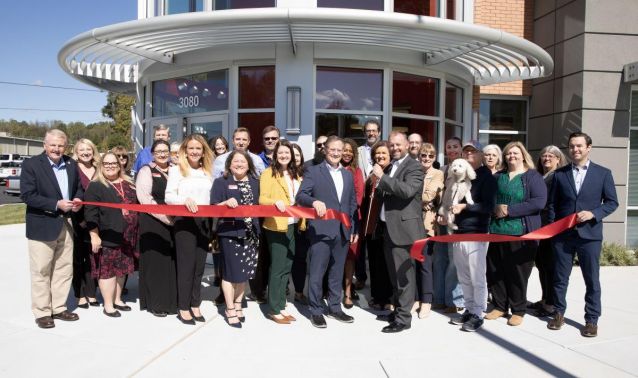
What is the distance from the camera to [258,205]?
502cm

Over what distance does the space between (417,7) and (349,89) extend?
2.29m

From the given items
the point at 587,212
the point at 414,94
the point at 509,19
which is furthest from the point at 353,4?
the point at 587,212

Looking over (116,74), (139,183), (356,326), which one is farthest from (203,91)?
(356,326)

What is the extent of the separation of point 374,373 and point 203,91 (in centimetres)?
669

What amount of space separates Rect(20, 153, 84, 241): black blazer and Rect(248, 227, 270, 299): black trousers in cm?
216

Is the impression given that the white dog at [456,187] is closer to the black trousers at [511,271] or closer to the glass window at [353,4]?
the black trousers at [511,271]

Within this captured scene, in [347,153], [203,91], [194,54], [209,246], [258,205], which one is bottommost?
[209,246]

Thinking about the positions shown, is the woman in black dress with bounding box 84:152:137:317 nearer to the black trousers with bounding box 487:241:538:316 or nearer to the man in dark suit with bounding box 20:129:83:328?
the man in dark suit with bounding box 20:129:83:328

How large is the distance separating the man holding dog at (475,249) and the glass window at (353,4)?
16.4ft

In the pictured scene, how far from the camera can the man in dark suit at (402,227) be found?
16.1ft

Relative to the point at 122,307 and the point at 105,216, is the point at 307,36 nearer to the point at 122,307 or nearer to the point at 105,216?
the point at 105,216

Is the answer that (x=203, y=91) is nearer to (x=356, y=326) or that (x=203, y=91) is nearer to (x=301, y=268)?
(x=301, y=268)

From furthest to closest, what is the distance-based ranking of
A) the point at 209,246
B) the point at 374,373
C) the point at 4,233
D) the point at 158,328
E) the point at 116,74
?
the point at 4,233, the point at 116,74, the point at 209,246, the point at 158,328, the point at 374,373

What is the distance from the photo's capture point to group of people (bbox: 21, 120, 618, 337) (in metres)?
4.90
